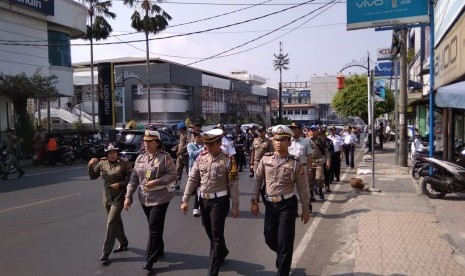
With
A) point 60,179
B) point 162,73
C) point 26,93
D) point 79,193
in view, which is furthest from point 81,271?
point 162,73

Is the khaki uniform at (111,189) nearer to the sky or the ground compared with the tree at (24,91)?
nearer to the ground

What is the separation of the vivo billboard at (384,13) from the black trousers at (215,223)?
9.77 m

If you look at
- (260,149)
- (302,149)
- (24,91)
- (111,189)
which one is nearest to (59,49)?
(24,91)

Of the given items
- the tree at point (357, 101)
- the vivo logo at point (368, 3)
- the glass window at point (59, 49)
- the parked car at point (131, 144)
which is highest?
the glass window at point (59, 49)

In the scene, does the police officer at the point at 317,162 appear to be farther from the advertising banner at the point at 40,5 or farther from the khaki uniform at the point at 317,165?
the advertising banner at the point at 40,5

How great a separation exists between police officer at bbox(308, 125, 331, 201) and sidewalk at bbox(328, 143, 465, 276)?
2.54ft

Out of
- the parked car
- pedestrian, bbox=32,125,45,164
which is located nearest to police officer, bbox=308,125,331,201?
the parked car

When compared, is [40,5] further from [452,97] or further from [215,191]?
[215,191]

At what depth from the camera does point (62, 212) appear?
9.40 metres

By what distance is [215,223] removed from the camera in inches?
205

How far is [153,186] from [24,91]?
61.7 ft

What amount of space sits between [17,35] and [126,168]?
22.4 meters

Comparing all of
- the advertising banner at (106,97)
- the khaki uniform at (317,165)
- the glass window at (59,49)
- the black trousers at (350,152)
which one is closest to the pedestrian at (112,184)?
the khaki uniform at (317,165)

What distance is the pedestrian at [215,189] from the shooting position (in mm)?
5246
